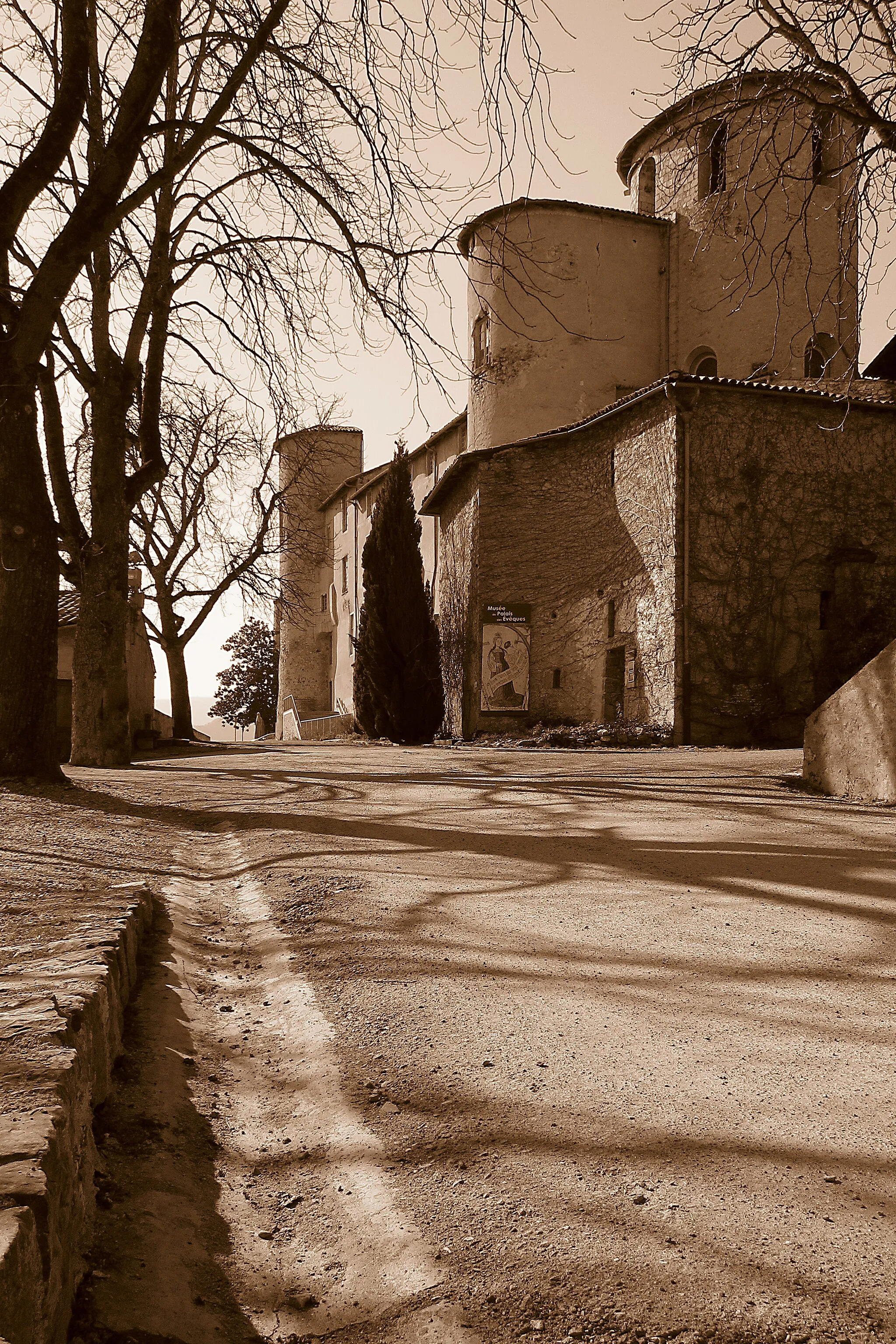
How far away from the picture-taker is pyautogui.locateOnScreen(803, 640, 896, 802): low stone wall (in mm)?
6449

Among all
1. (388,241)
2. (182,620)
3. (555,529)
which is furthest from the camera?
(182,620)

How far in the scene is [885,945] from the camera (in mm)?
3123

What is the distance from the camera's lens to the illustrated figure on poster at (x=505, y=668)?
1942cm

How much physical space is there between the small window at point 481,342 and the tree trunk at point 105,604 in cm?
1362

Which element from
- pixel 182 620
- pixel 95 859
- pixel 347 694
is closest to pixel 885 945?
pixel 95 859

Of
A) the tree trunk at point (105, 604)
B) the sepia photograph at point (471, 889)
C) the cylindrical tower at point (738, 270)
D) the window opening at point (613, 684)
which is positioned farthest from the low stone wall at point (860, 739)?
the cylindrical tower at point (738, 270)

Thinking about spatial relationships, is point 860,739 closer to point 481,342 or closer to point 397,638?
point 397,638

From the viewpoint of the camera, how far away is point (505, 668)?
771 inches

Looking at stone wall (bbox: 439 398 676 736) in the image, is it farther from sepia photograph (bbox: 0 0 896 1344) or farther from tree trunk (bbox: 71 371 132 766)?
tree trunk (bbox: 71 371 132 766)

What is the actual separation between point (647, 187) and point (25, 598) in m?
22.6

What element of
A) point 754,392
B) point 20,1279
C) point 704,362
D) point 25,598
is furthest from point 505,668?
point 20,1279

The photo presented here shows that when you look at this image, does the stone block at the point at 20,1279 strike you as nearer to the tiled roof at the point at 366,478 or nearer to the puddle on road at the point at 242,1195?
the puddle on road at the point at 242,1195

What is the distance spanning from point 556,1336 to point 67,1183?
2.57 feet

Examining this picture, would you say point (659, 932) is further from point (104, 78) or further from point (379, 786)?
point (104, 78)
